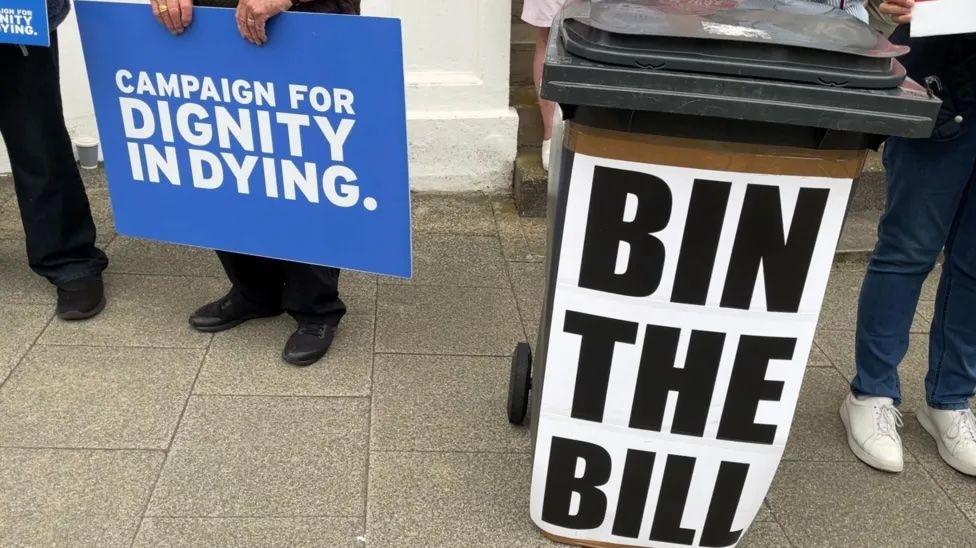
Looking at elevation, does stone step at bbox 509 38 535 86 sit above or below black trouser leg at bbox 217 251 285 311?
above

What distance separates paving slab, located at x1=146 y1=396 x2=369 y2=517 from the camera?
7.34 ft

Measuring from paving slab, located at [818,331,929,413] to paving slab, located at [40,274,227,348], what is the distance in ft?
7.85

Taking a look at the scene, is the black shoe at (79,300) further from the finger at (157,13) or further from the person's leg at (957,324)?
the person's leg at (957,324)

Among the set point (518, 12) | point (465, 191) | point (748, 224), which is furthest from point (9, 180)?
point (748, 224)

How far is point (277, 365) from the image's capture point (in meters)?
2.88

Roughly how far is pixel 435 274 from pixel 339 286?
43cm

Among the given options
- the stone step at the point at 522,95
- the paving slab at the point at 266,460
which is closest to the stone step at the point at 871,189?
the stone step at the point at 522,95

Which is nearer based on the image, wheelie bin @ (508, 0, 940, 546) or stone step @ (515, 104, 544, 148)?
wheelie bin @ (508, 0, 940, 546)

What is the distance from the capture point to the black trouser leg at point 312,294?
9.47 ft

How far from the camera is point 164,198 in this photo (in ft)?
9.23

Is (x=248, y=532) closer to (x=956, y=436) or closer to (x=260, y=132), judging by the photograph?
(x=260, y=132)

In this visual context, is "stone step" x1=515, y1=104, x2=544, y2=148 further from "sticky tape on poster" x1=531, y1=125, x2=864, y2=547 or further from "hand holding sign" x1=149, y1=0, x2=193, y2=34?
"sticky tape on poster" x1=531, y1=125, x2=864, y2=547

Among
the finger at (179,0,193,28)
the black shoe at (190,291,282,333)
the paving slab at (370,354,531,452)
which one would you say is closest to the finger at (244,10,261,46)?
the finger at (179,0,193,28)

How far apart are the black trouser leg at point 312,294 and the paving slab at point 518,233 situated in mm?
1093
